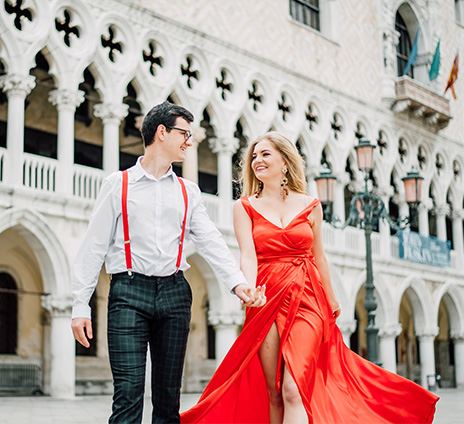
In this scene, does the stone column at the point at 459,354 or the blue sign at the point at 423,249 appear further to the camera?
the stone column at the point at 459,354

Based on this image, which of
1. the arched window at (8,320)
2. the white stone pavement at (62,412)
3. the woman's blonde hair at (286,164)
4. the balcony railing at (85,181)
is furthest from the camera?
the arched window at (8,320)

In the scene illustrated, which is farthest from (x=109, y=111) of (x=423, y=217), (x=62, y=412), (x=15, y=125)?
(x=423, y=217)

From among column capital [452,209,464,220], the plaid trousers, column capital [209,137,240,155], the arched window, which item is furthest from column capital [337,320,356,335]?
the plaid trousers

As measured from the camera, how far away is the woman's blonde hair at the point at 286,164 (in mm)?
4527

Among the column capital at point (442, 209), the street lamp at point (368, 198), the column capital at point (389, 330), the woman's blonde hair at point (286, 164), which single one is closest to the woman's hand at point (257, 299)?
the woman's blonde hair at point (286, 164)

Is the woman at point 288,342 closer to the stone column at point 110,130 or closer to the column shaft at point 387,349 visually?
the stone column at point 110,130

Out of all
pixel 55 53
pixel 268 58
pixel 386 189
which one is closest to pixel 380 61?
pixel 386 189

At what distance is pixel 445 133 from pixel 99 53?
1241 cm

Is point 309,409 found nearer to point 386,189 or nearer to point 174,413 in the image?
point 174,413

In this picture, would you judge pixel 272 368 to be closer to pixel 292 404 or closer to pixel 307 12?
pixel 292 404

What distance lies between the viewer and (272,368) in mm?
4285

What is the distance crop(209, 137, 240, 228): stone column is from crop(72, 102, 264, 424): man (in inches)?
499

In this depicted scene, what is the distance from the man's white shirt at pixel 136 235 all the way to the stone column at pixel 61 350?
9.69m

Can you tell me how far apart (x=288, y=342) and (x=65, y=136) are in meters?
10.1
